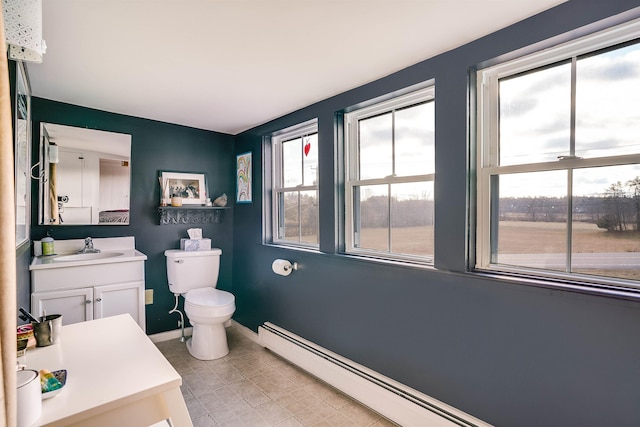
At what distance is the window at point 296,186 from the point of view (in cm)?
286

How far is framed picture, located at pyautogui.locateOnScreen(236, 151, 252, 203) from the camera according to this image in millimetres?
3449

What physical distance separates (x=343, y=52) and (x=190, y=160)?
7.22 feet

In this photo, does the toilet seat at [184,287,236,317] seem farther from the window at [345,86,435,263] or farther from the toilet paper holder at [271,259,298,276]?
the window at [345,86,435,263]

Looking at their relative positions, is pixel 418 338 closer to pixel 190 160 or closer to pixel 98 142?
pixel 190 160

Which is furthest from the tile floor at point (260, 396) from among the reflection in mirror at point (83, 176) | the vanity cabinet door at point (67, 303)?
the reflection in mirror at point (83, 176)

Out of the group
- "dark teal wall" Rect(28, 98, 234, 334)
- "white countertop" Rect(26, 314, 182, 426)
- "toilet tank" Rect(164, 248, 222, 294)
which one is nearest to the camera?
"white countertop" Rect(26, 314, 182, 426)

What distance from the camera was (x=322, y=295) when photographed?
256 cm

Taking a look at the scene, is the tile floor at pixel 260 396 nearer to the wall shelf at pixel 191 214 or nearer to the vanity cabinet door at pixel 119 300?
the vanity cabinet door at pixel 119 300

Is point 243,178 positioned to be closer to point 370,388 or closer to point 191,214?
point 191,214

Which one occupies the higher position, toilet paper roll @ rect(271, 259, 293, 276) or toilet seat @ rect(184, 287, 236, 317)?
toilet paper roll @ rect(271, 259, 293, 276)

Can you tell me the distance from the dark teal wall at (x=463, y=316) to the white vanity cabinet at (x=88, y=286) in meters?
1.43

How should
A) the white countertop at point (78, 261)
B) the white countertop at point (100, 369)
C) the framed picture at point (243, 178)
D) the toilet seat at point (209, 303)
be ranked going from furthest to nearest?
the framed picture at point (243, 178) < the toilet seat at point (209, 303) < the white countertop at point (78, 261) < the white countertop at point (100, 369)

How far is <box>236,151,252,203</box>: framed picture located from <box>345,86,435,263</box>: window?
1.35m

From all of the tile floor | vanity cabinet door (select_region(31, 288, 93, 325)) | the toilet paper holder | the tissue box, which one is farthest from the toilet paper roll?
vanity cabinet door (select_region(31, 288, 93, 325))
